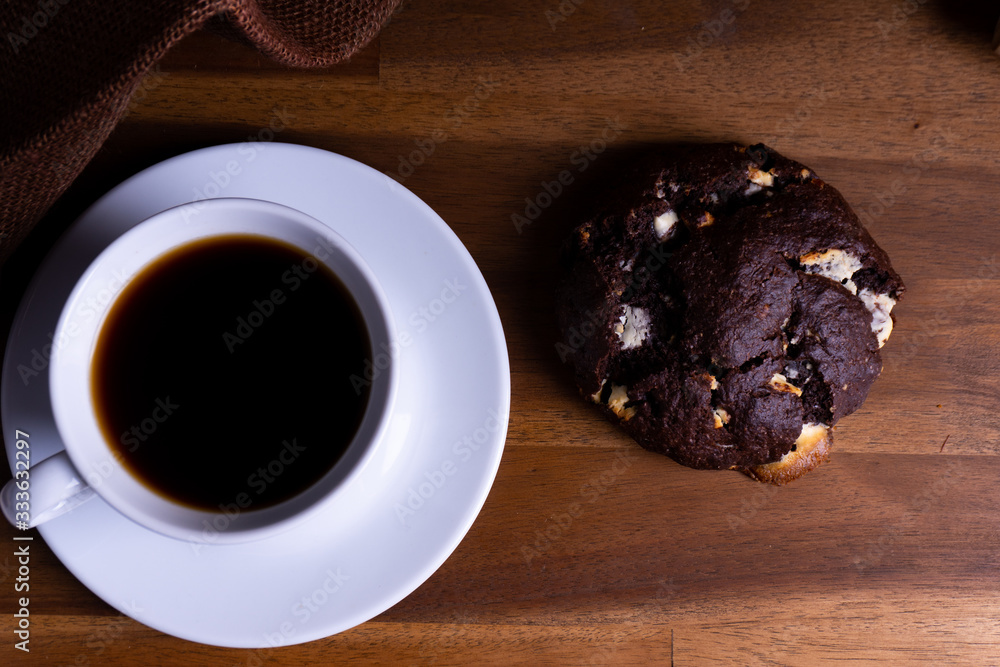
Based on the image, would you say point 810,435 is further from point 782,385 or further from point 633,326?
point 633,326

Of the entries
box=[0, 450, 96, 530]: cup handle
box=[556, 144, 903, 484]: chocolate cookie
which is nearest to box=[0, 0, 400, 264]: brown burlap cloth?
box=[0, 450, 96, 530]: cup handle

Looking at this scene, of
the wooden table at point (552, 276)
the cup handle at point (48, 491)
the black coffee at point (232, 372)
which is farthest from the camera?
the wooden table at point (552, 276)

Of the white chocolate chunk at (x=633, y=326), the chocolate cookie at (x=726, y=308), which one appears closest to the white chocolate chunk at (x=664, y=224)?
the chocolate cookie at (x=726, y=308)

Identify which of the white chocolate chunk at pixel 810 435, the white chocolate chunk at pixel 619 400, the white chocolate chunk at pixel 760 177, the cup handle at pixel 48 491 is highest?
the white chocolate chunk at pixel 760 177

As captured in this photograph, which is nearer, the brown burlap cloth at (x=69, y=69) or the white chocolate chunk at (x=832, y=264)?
the brown burlap cloth at (x=69, y=69)

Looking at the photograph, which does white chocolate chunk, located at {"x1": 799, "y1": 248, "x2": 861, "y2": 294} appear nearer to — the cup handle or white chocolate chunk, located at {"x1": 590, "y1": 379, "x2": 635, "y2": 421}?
white chocolate chunk, located at {"x1": 590, "y1": 379, "x2": 635, "y2": 421}

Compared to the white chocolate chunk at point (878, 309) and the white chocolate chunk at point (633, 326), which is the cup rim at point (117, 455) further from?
the white chocolate chunk at point (878, 309)
